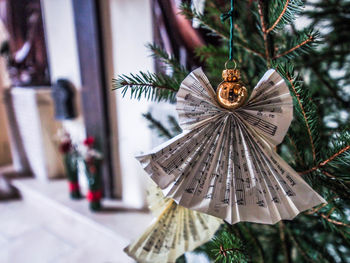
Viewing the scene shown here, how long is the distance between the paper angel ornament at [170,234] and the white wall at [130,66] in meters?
0.74

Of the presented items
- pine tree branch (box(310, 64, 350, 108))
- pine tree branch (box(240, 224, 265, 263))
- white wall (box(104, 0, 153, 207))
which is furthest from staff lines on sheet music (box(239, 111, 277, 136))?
white wall (box(104, 0, 153, 207))

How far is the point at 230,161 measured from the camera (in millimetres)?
293

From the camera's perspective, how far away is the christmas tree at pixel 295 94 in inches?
13.2

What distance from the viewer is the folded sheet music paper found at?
0.91ft

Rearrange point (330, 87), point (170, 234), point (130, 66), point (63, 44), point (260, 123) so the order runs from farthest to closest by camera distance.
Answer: point (63, 44), point (130, 66), point (330, 87), point (170, 234), point (260, 123)

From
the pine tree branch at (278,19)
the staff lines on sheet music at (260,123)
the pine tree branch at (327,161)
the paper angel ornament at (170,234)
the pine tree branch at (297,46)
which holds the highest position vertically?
the pine tree branch at (278,19)

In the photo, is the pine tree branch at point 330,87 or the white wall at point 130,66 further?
the white wall at point 130,66

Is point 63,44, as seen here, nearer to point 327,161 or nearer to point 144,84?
point 144,84

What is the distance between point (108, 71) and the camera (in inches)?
53.2

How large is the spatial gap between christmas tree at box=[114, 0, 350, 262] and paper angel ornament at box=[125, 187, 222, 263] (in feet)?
0.10

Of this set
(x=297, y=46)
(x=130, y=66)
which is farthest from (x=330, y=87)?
(x=130, y=66)

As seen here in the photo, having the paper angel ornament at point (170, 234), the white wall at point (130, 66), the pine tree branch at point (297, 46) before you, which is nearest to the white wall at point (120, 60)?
the white wall at point (130, 66)

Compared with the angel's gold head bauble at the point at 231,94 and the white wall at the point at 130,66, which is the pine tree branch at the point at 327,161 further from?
the white wall at the point at 130,66

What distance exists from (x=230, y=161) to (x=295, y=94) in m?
0.13
